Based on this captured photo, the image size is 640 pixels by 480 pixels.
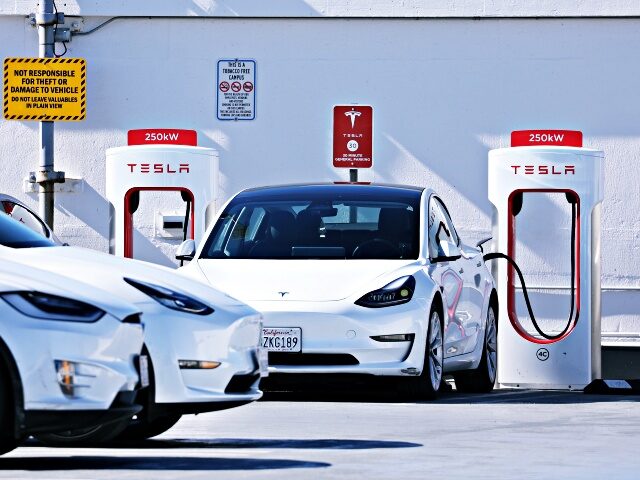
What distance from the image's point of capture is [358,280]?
12.0m

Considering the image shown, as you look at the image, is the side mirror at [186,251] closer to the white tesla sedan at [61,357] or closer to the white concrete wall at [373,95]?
the white tesla sedan at [61,357]

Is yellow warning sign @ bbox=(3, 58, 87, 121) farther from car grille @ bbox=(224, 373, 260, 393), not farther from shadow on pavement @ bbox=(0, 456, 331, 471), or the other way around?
shadow on pavement @ bbox=(0, 456, 331, 471)

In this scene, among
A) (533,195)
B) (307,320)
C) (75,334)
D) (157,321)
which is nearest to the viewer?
(75,334)

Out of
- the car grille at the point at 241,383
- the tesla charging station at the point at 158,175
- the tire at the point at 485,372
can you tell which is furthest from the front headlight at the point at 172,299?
the tesla charging station at the point at 158,175

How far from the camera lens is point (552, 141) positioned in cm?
1506

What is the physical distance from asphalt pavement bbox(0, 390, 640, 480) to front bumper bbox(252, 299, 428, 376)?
0.79ft

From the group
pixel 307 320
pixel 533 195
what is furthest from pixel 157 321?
pixel 533 195

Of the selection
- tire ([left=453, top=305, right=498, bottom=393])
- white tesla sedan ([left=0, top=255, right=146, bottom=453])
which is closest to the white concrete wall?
tire ([left=453, top=305, right=498, bottom=393])

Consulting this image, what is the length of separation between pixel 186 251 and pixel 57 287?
16.1ft

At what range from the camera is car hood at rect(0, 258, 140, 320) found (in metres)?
7.80

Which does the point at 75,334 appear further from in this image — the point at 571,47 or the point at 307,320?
the point at 571,47

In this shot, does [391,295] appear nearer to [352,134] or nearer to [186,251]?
[186,251]

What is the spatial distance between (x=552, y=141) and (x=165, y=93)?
5180 millimetres

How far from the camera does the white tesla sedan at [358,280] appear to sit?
461 inches
